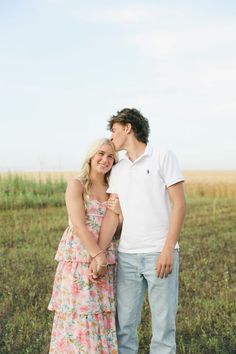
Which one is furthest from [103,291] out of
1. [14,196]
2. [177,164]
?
[14,196]

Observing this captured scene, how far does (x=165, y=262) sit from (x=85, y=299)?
2.29 ft

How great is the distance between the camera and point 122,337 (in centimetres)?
474

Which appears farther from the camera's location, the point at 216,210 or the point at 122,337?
the point at 216,210

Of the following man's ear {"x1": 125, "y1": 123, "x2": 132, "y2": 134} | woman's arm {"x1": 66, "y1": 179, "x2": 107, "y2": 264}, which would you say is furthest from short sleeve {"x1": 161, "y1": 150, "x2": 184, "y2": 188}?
woman's arm {"x1": 66, "y1": 179, "x2": 107, "y2": 264}

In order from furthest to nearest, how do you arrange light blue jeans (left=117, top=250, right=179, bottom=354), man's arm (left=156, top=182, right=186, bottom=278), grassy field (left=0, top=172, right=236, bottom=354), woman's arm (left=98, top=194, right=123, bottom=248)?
1. grassy field (left=0, top=172, right=236, bottom=354)
2. woman's arm (left=98, top=194, right=123, bottom=248)
3. light blue jeans (left=117, top=250, right=179, bottom=354)
4. man's arm (left=156, top=182, right=186, bottom=278)

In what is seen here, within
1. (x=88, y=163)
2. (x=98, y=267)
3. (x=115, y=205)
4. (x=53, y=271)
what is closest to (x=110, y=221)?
(x=115, y=205)

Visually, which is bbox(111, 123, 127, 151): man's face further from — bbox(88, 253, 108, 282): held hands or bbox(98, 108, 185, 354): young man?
bbox(88, 253, 108, 282): held hands

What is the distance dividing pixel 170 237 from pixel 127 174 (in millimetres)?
546

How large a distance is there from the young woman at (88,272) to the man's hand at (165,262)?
39 centimetres

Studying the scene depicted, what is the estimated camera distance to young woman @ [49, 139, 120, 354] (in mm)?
4621

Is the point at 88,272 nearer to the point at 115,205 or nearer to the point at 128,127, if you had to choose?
the point at 115,205

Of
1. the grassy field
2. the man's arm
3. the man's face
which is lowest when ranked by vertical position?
the grassy field

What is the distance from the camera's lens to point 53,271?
905 centimetres

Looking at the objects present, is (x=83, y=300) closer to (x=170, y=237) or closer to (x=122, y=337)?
(x=122, y=337)
